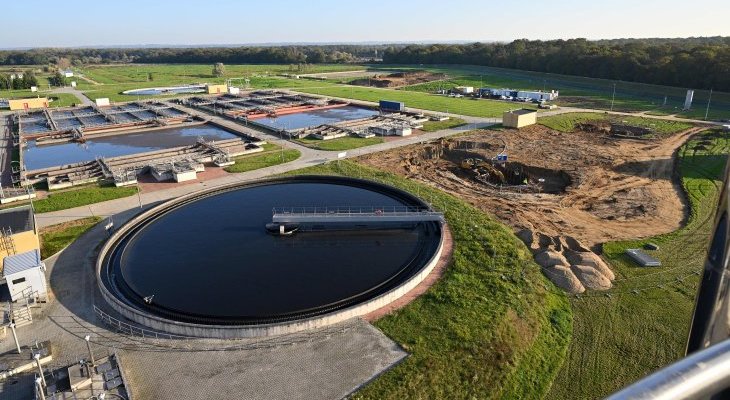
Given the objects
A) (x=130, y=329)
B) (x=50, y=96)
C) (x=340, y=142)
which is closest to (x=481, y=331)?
(x=130, y=329)

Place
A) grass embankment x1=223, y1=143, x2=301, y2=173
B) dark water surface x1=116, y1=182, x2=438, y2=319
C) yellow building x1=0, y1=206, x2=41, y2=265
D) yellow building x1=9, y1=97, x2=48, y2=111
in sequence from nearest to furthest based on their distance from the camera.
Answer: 1. dark water surface x1=116, y1=182, x2=438, y2=319
2. yellow building x1=0, y1=206, x2=41, y2=265
3. grass embankment x1=223, y1=143, x2=301, y2=173
4. yellow building x1=9, y1=97, x2=48, y2=111

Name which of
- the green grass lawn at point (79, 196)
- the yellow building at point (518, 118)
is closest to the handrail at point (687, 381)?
the green grass lawn at point (79, 196)

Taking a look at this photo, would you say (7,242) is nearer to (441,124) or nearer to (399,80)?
(441,124)

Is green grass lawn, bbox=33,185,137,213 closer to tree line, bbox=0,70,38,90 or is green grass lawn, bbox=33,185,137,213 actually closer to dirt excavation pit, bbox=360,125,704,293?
dirt excavation pit, bbox=360,125,704,293

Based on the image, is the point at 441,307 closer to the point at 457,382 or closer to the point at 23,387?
the point at 457,382

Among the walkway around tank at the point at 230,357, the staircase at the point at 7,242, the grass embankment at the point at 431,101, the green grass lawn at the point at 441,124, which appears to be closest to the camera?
the walkway around tank at the point at 230,357

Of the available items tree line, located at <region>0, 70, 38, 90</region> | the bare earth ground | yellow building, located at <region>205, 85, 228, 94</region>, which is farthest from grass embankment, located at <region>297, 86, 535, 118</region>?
tree line, located at <region>0, 70, 38, 90</region>

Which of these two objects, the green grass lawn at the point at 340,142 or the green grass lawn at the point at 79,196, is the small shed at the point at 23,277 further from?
the green grass lawn at the point at 340,142
